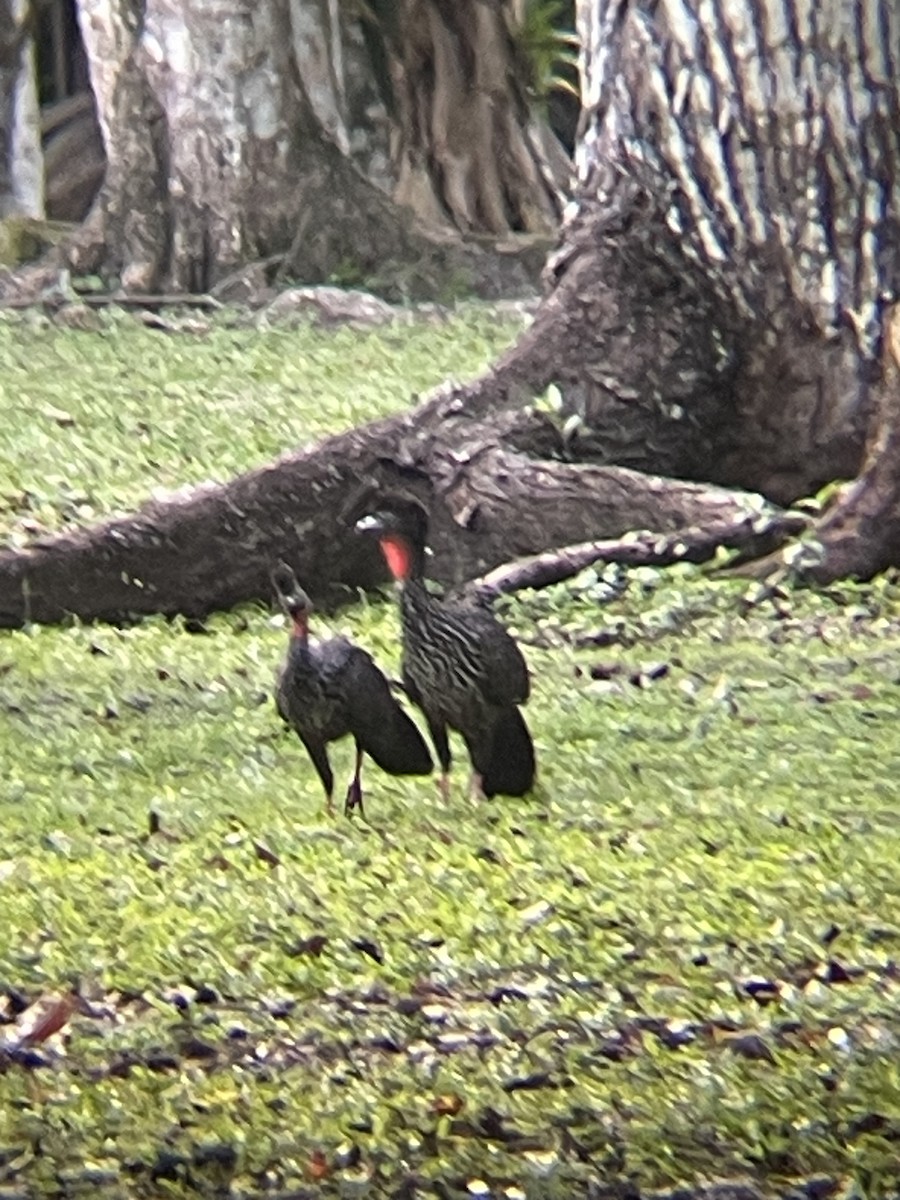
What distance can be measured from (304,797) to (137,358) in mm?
7035

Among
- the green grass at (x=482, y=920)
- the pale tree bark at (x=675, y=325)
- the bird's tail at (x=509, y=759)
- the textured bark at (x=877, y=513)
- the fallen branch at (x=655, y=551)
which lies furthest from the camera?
the pale tree bark at (x=675, y=325)

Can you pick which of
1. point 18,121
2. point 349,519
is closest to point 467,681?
point 349,519

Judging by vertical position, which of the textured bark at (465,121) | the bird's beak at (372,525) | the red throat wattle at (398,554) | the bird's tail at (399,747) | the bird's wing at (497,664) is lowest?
the textured bark at (465,121)

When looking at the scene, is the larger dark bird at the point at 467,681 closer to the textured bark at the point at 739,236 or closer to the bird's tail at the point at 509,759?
the bird's tail at the point at 509,759

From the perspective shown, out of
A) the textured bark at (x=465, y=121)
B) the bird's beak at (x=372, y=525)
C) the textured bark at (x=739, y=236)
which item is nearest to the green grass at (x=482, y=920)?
the bird's beak at (x=372, y=525)

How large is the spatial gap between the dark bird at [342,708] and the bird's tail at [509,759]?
0.56 feet

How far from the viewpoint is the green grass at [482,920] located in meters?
4.62

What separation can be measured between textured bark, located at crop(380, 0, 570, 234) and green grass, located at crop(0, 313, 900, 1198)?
374 inches

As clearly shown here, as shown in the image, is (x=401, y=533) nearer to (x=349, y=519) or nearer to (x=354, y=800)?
(x=354, y=800)

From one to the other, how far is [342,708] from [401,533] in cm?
55

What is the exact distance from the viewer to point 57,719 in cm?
820

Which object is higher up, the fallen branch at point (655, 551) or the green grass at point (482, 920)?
the green grass at point (482, 920)

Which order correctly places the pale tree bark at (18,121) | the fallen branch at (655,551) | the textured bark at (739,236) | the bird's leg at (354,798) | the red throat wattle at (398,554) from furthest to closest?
the pale tree bark at (18,121) < the textured bark at (739,236) < the fallen branch at (655,551) < the red throat wattle at (398,554) < the bird's leg at (354,798)

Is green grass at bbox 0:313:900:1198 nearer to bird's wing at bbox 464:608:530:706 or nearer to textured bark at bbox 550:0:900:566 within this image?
bird's wing at bbox 464:608:530:706
